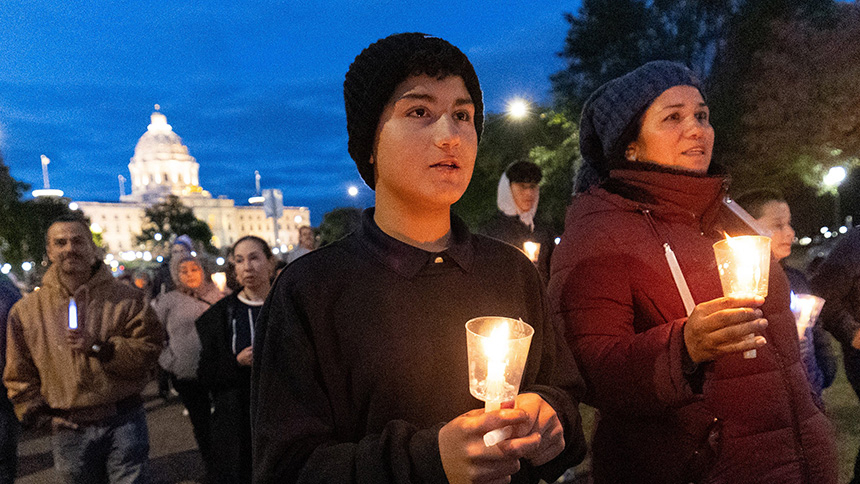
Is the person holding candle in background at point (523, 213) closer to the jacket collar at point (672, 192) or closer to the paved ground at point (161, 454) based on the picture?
the jacket collar at point (672, 192)

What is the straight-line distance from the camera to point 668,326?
183cm

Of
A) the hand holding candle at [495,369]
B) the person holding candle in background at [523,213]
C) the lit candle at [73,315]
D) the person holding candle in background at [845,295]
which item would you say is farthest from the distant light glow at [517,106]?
the hand holding candle at [495,369]

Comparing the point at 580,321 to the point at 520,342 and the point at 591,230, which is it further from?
the point at 520,342

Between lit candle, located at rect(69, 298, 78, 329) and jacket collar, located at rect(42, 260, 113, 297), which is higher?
jacket collar, located at rect(42, 260, 113, 297)

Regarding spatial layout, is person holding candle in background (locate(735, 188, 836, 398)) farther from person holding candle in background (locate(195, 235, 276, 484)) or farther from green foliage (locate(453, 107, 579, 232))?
green foliage (locate(453, 107, 579, 232))

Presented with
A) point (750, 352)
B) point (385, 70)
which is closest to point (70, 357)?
point (385, 70)

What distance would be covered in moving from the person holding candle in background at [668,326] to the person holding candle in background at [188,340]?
3653 millimetres

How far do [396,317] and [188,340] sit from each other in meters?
4.34

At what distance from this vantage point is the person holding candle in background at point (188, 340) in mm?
4848

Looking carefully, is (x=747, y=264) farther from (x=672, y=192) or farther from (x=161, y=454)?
(x=161, y=454)

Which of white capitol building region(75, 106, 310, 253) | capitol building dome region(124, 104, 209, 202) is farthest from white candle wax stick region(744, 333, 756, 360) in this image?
capitol building dome region(124, 104, 209, 202)

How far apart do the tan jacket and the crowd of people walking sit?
272cm

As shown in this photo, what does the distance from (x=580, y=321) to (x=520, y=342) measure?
39.0 inches

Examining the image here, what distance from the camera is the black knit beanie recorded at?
1562 mm
